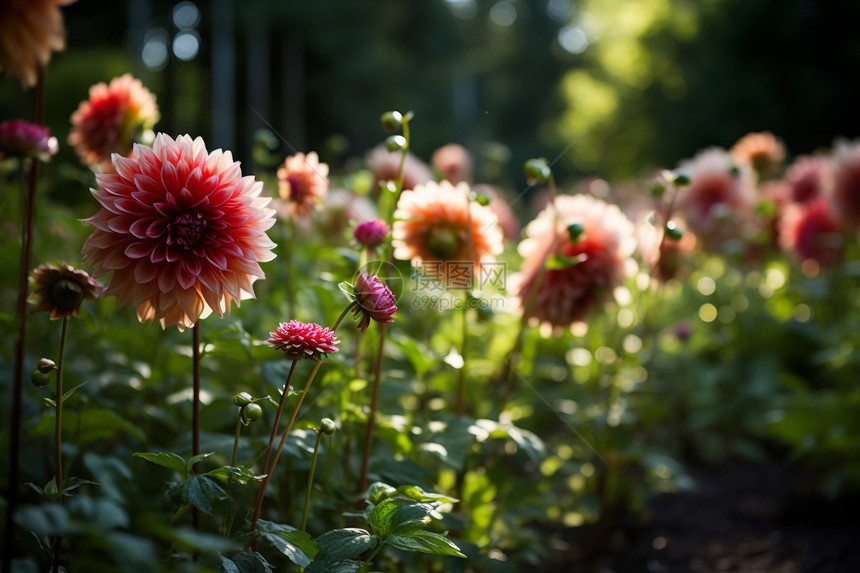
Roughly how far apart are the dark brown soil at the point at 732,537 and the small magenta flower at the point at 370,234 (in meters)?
1.17

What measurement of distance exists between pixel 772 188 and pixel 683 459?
175 centimetres

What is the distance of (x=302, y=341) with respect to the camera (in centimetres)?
104

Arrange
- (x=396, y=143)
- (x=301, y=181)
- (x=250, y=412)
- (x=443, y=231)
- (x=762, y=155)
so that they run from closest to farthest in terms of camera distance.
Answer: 1. (x=250, y=412)
2. (x=396, y=143)
3. (x=443, y=231)
4. (x=301, y=181)
5. (x=762, y=155)

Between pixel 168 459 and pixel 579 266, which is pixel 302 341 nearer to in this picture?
pixel 168 459

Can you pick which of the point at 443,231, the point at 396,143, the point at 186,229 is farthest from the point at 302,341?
the point at 443,231

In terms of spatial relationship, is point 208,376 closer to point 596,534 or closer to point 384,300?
point 384,300

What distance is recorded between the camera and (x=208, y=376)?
72.6 inches

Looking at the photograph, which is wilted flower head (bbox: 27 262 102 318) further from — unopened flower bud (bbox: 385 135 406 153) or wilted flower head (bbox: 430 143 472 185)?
wilted flower head (bbox: 430 143 472 185)

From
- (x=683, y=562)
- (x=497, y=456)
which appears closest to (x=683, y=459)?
(x=683, y=562)

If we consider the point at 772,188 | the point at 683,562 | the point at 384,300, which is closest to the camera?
the point at 384,300

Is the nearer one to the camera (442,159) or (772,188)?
(442,159)

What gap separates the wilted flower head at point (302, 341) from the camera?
3.40 ft

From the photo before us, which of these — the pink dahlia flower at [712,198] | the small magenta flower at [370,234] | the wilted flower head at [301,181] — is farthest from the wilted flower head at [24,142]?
the pink dahlia flower at [712,198]

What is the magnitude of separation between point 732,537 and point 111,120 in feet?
7.76
